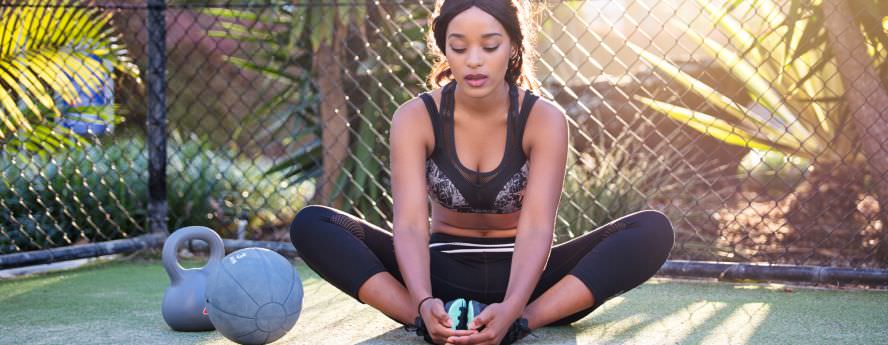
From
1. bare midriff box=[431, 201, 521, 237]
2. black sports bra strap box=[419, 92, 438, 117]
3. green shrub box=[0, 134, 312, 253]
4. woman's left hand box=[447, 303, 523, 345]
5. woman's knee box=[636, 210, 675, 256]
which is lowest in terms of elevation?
green shrub box=[0, 134, 312, 253]

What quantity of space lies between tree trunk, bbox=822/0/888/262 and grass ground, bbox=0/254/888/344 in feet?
2.64

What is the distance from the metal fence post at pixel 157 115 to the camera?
180 inches

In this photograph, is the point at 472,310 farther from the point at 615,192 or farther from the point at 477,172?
the point at 615,192

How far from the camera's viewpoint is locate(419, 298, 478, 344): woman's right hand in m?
2.41

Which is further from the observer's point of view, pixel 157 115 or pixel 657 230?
pixel 157 115

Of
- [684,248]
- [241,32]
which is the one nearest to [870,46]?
[684,248]

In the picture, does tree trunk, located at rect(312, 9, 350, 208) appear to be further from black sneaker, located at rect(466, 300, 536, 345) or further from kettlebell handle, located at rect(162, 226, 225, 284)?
black sneaker, located at rect(466, 300, 536, 345)

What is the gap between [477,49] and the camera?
2613 millimetres

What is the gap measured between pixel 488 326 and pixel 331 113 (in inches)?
128

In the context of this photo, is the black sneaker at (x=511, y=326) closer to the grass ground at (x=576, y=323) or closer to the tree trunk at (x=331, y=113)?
the grass ground at (x=576, y=323)

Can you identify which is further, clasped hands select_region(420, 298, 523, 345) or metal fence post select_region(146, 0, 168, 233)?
metal fence post select_region(146, 0, 168, 233)

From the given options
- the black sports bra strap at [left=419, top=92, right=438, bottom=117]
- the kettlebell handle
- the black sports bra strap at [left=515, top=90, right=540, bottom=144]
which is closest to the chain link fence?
the black sports bra strap at [left=515, top=90, right=540, bottom=144]

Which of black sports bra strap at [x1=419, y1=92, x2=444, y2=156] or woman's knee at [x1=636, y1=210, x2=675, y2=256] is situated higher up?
black sports bra strap at [x1=419, y1=92, x2=444, y2=156]

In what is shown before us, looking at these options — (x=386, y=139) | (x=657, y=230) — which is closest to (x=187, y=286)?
(x=657, y=230)
